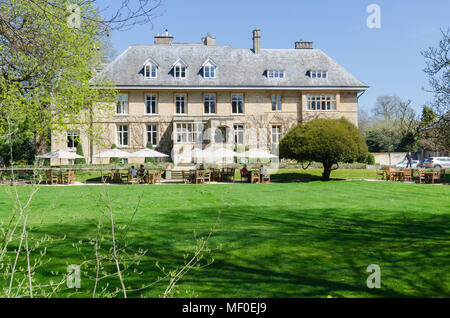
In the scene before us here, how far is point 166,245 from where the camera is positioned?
22.9 feet

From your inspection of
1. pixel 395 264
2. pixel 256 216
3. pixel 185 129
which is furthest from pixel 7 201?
pixel 185 129

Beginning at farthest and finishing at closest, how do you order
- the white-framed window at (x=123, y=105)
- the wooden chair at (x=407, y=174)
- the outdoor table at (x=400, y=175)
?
the white-framed window at (x=123, y=105) < the wooden chair at (x=407, y=174) < the outdoor table at (x=400, y=175)

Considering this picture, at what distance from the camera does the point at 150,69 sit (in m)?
36.6

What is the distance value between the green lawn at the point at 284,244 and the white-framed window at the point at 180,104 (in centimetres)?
2520

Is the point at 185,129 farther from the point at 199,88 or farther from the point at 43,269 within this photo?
the point at 43,269

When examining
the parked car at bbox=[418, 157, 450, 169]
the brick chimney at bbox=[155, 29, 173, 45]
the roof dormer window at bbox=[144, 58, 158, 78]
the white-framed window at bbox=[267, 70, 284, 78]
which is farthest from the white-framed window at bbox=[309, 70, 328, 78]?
the roof dormer window at bbox=[144, 58, 158, 78]

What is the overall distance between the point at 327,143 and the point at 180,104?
713 inches

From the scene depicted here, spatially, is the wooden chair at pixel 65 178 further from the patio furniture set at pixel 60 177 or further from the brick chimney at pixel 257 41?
the brick chimney at pixel 257 41

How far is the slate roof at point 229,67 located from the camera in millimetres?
36500

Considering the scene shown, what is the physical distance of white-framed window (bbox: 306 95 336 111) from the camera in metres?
38.0

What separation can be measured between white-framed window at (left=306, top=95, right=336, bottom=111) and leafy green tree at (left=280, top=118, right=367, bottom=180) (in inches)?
537

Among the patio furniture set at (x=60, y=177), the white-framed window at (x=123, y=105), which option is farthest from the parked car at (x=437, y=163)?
the patio furniture set at (x=60, y=177)

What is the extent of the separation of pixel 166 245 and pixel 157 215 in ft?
11.8

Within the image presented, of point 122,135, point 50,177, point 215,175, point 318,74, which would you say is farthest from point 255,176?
point 318,74
